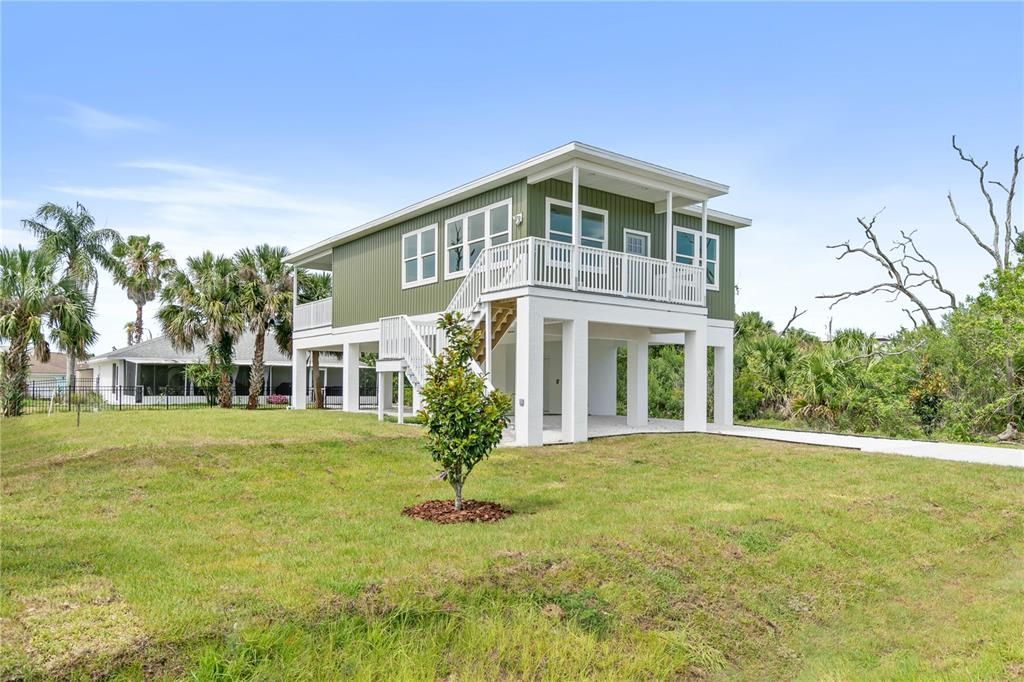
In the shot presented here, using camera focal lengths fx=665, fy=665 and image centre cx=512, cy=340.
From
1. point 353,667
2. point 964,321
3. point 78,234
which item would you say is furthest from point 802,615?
point 78,234

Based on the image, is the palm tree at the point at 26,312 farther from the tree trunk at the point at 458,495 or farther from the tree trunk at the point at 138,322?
the tree trunk at the point at 458,495

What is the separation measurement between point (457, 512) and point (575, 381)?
259 inches

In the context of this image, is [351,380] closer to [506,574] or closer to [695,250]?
[695,250]

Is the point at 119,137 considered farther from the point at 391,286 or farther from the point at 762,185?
the point at 762,185

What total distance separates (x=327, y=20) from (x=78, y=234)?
3044 cm

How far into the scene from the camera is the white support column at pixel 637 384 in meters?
18.8

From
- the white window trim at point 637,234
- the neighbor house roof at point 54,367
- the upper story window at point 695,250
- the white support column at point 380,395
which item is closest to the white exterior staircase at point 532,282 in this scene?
the white support column at point 380,395

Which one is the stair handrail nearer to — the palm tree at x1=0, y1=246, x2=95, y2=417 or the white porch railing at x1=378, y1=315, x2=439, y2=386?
the white porch railing at x1=378, y1=315, x2=439, y2=386

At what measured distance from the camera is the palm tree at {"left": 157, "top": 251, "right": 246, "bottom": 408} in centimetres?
2683

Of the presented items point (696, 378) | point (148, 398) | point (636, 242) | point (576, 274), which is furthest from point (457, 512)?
point (148, 398)

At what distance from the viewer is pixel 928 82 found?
66.1 ft

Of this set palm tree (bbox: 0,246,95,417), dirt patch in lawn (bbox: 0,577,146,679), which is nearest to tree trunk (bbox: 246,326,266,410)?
palm tree (bbox: 0,246,95,417)

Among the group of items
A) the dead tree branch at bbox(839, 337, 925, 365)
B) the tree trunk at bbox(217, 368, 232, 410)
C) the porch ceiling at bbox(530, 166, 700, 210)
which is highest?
the porch ceiling at bbox(530, 166, 700, 210)

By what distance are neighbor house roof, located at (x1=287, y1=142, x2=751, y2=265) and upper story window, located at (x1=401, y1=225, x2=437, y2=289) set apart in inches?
23.6
